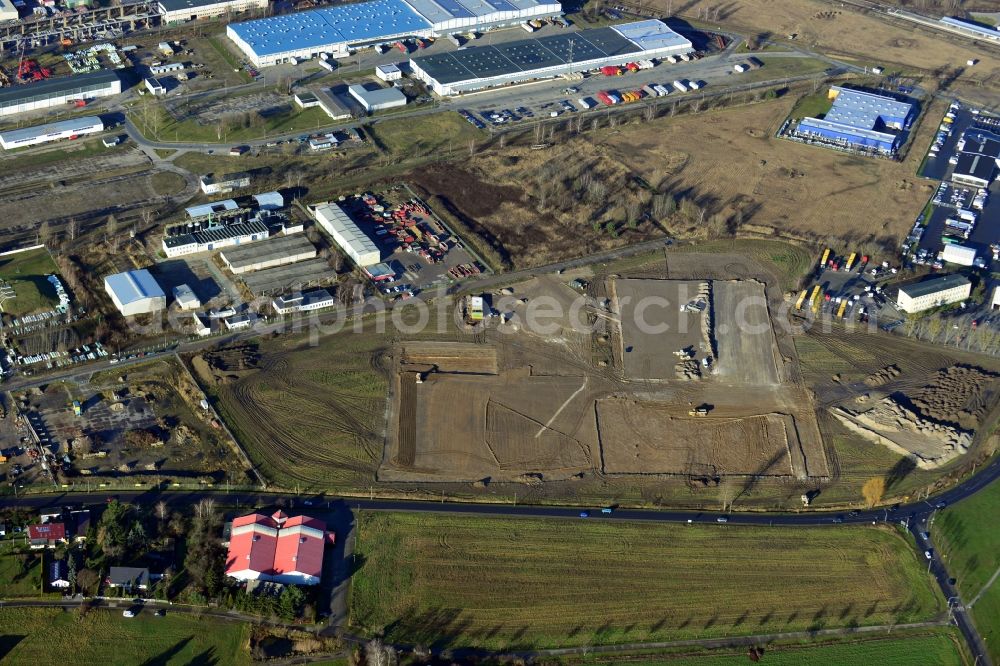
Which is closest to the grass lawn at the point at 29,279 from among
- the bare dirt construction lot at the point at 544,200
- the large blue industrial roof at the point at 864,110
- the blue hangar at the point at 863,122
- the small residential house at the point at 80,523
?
the small residential house at the point at 80,523

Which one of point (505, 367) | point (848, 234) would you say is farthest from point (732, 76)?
point (505, 367)

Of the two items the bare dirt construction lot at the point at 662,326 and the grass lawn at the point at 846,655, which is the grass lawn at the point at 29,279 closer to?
the bare dirt construction lot at the point at 662,326

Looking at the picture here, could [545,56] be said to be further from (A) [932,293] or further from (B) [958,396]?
(B) [958,396]

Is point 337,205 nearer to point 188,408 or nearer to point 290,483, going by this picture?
point 188,408

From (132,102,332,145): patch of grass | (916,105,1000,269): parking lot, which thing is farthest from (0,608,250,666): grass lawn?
(916,105,1000,269): parking lot

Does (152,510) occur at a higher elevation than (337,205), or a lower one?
lower

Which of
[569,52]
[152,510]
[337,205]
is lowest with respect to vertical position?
[152,510]

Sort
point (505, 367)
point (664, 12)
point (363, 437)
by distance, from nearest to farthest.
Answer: point (363, 437)
point (505, 367)
point (664, 12)
